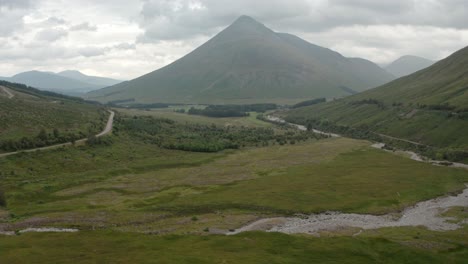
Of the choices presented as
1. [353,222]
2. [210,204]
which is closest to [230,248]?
[353,222]

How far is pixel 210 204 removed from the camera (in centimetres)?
10762

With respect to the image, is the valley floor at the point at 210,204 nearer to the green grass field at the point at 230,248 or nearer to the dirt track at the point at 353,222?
the green grass field at the point at 230,248

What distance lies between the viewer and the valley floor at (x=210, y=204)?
A: 67.8 meters

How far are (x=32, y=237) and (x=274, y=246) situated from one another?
41956 mm

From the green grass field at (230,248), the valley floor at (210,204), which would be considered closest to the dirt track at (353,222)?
the valley floor at (210,204)

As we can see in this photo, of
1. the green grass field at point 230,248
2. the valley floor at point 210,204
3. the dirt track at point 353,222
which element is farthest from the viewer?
the dirt track at point 353,222

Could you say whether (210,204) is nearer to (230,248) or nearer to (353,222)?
(353,222)

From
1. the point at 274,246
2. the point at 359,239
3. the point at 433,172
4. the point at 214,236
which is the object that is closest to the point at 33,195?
the point at 214,236

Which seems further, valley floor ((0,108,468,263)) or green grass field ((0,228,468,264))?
valley floor ((0,108,468,263))

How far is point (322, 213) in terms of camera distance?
101375mm

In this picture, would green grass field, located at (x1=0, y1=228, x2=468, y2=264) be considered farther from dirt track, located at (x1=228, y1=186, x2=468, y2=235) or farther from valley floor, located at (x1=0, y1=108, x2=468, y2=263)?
dirt track, located at (x1=228, y1=186, x2=468, y2=235)

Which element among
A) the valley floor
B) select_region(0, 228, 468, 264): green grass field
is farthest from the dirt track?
select_region(0, 228, 468, 264): green grass field

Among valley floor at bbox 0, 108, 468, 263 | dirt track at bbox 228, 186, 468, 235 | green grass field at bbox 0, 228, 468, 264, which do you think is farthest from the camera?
dirt track at bbox 228, 186, 468, 235

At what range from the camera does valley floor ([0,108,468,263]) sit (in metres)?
67.8
